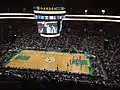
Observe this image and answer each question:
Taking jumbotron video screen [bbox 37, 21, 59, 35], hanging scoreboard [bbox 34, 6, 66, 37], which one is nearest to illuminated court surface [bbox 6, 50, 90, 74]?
hanging scoreboard [bbox 34, 6, 66, 37]

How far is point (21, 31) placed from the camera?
3638cm

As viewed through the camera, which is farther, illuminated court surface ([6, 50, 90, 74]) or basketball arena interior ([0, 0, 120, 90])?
illuminated court surface ([6, 50, 90, 74])

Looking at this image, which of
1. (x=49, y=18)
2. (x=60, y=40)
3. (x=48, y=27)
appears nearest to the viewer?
(x=49, y=18)

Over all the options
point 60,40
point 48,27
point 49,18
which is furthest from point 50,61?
point 60,40

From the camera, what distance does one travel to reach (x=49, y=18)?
83.8 ft

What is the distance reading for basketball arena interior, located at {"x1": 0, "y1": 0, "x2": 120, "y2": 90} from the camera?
23344 mm

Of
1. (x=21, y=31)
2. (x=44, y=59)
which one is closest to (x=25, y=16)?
(x=21, y=31)

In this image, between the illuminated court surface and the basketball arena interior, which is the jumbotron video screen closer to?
A: the basketball arena interior

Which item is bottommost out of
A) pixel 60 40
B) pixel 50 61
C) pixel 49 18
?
pixel 50 61

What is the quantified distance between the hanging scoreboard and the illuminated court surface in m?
3.30

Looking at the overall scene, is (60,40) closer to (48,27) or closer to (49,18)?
(48,27)

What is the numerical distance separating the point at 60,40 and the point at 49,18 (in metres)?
9.06

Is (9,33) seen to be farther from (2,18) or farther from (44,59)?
(44,59)

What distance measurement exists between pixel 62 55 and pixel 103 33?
8468 mm
